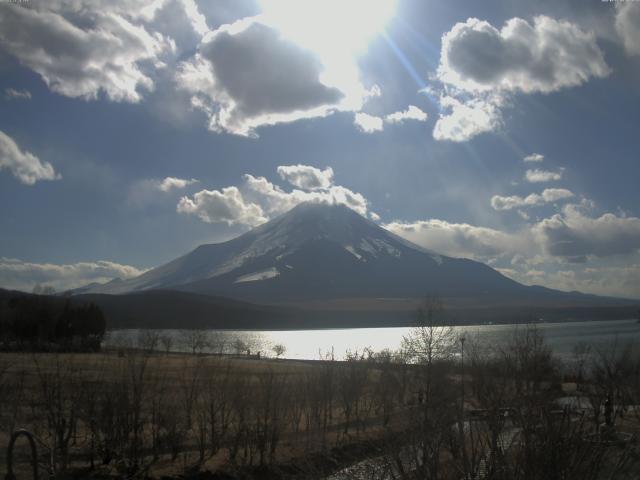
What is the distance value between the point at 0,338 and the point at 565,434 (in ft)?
333

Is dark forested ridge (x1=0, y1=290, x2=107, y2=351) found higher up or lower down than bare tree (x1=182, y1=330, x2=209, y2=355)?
higher up

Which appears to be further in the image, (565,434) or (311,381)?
(311,381)

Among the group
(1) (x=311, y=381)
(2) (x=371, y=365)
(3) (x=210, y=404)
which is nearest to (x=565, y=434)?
(3) (x=210, y=404)

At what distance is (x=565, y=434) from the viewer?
7.32 m

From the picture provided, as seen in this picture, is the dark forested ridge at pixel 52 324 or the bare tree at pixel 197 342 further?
the bare tree at pixel 197 342

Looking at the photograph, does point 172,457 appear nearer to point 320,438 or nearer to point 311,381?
point 320,438

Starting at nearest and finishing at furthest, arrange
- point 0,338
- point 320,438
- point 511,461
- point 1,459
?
point 511,461
point 1,459
point 320,438
point 0,338

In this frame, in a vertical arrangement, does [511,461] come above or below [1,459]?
above

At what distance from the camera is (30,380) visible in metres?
44.9

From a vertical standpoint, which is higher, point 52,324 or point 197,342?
point 52,324

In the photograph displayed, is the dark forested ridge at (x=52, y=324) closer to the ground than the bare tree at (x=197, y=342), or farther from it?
farther from it

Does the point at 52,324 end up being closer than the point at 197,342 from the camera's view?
Yes

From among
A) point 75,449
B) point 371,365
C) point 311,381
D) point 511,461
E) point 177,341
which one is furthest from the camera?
point 177,341

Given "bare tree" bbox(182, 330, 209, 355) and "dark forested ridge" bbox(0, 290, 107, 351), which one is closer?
"dark forested ridge" bbox(0, 290, 107, 351)
